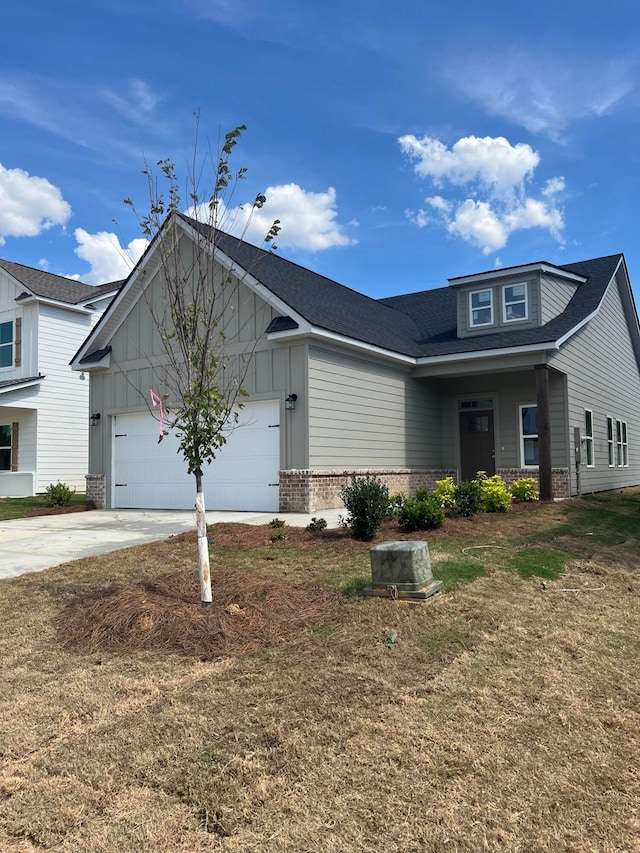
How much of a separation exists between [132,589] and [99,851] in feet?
11.7

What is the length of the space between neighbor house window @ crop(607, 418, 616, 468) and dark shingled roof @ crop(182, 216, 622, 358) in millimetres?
4269

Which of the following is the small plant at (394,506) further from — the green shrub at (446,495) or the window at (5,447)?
the window at (5,447)

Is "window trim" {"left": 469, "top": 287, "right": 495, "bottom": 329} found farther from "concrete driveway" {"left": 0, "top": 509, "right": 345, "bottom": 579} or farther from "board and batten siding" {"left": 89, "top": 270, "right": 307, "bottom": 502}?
"concrete driveway" {"left": 0, "top": 509, "right": 345, "bottom": 579}

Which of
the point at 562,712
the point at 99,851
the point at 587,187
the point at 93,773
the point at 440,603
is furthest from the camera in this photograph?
the point at 587,187

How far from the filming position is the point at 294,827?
243 cm

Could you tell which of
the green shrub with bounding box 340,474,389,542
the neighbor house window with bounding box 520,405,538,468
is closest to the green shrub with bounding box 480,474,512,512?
the green shrub with bounding box 340,474,389,542

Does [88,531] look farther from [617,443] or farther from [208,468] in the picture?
[617,443]

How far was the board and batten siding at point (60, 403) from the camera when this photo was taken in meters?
20.3

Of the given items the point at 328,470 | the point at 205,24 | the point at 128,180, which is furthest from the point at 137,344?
the point at 128,180

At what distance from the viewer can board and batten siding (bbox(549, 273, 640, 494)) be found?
15305 mm

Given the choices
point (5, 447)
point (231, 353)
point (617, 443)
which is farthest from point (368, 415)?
point (5, 447)

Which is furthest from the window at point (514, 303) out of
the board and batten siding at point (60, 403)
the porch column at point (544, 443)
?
the board and batten siding at point (60, 403)

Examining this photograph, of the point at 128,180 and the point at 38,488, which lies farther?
the point at 38,488

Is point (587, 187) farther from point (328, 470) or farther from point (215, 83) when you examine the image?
point (215, 83)
